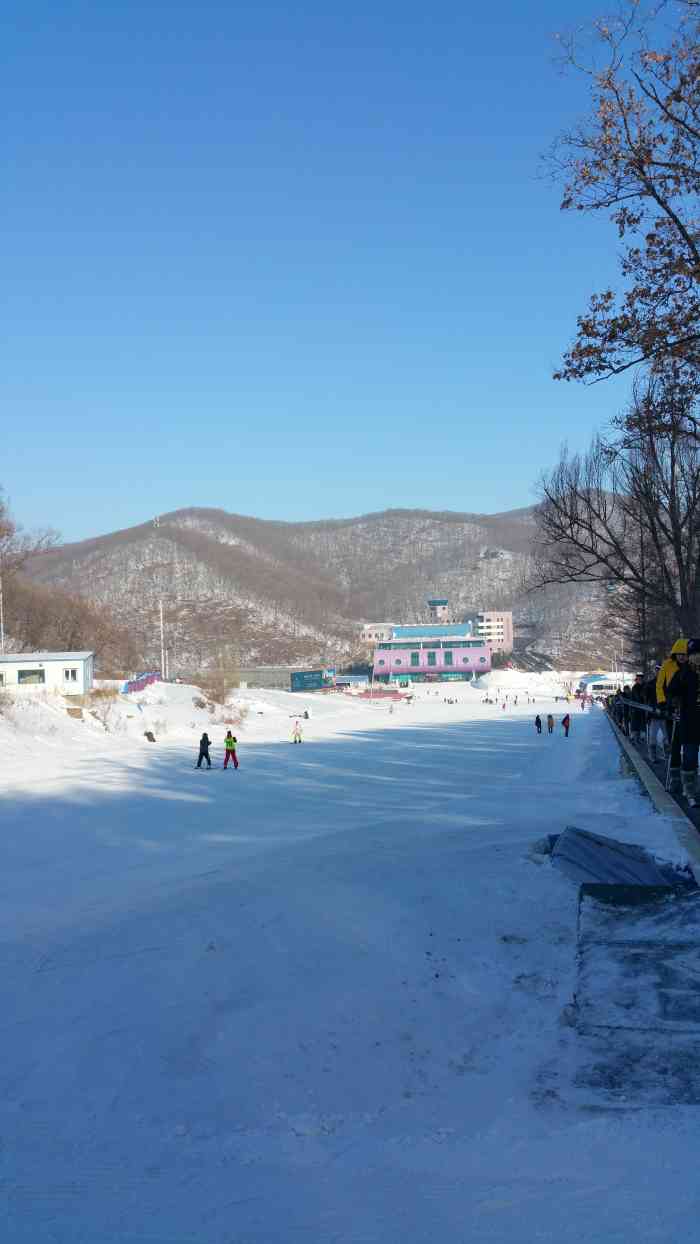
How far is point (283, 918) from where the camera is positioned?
7488mm

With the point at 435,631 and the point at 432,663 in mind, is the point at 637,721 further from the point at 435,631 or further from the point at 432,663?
the point at 435,631

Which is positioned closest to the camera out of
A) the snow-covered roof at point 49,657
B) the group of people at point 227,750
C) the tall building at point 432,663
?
the group of people at point 227,750

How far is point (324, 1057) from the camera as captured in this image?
17.4 ft

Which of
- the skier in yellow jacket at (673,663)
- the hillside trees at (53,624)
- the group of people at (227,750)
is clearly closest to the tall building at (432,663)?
the hillside trees at (53,624)

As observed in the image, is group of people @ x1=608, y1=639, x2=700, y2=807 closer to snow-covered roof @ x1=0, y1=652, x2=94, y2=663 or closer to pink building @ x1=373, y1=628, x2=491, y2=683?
snow-covered roof @ x1=0, y1=652, x2=94, y2=663

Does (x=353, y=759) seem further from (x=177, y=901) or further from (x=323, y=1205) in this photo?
(x=323, y=1205)

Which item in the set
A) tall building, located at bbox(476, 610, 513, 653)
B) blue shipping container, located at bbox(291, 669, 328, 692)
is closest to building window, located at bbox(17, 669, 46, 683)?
blue shipping container, located at bbox(291, 669, 328, 692)

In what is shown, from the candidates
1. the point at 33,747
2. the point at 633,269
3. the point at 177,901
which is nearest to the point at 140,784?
the point at 33,747

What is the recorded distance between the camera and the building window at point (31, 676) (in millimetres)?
49812

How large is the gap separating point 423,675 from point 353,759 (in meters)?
101

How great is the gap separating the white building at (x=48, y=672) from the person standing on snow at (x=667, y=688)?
142 ft

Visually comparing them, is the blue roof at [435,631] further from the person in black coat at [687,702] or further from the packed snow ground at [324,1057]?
the person in black coat at [687,702]

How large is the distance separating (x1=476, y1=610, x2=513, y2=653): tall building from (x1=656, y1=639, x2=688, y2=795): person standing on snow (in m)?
168

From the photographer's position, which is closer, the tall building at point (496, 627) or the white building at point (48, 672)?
the white building at point (48, 672)
